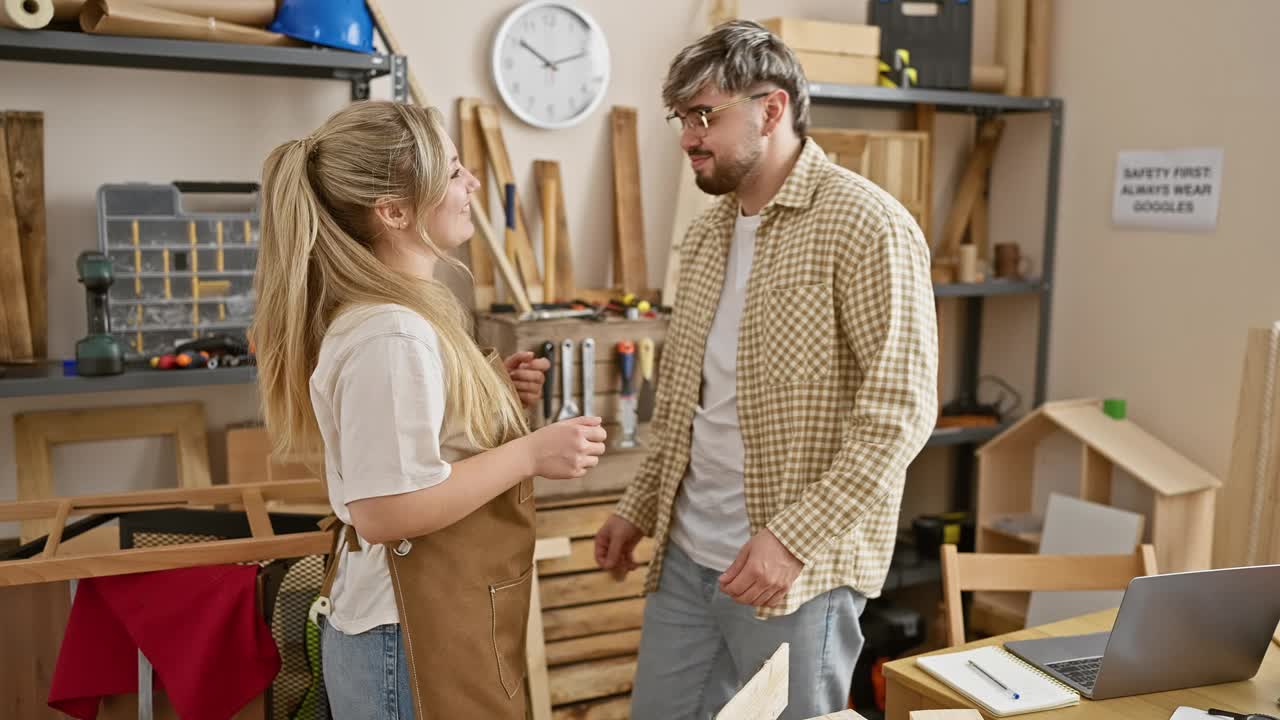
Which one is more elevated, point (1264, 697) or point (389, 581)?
point (389, 581)

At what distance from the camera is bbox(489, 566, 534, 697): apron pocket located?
1477mm

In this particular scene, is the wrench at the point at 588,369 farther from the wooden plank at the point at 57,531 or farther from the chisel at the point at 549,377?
the wooden plank at the point at 57,531

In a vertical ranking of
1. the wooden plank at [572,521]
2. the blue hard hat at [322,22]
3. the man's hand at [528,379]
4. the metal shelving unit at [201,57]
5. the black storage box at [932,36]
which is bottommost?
the wooden plank at [572,521]

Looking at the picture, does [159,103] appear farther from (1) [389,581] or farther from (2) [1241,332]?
(2) [1241,332]

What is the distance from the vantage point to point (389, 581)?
4.65 ft

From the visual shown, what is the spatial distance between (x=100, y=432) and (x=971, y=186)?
2559mm

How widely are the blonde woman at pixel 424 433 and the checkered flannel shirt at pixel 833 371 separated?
368 mm

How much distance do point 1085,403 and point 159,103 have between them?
2.54m

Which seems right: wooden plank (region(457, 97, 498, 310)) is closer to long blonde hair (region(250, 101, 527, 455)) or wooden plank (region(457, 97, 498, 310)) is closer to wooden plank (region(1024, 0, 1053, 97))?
long blonde hair (region(250, 101, 527, 455))

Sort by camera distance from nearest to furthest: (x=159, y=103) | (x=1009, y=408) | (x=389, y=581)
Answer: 1. (x=389, y=581)
2. (x=159, y=103)
3. (x=1009, y=408)

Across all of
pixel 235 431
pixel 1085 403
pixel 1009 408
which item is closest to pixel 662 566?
pixel 235 431

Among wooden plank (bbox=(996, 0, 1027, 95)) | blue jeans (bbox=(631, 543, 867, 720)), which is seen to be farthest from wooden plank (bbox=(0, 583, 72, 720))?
wooden plank (bbox=(996, 0, 1027, 95))

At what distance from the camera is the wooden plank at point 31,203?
2414 millimetres

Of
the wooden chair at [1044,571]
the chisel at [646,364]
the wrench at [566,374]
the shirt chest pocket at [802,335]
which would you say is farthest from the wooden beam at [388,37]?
the wooden chair at [1044,571]
